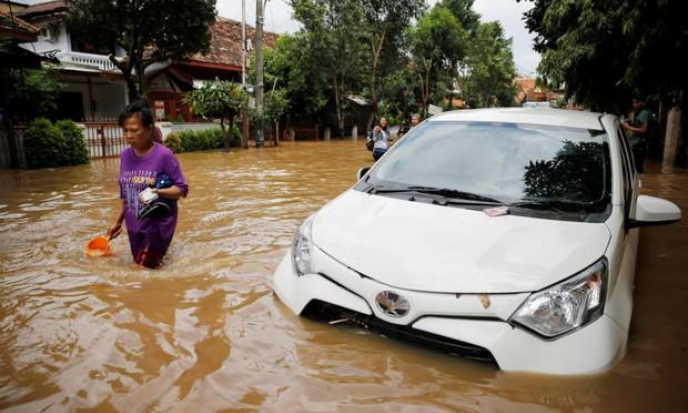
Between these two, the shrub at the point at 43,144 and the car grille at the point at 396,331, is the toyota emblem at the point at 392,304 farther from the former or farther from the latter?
the shrub at the point at 43,144

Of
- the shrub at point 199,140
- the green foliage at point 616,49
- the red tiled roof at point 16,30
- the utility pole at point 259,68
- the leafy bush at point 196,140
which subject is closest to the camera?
the green foliage at point 616,49

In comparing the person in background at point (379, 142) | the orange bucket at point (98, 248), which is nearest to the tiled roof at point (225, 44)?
the person in background at point (379, 142)

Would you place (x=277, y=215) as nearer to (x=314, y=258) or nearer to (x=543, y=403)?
(x=314, y=258)

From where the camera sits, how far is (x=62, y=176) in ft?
40.0

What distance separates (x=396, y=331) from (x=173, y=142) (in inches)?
736

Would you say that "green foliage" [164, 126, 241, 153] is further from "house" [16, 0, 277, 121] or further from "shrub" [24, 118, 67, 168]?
"shrub" [24, 118, 67, 168]

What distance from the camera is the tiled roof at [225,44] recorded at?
28630 mm

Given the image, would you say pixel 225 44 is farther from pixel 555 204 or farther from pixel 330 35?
pixel 555 204

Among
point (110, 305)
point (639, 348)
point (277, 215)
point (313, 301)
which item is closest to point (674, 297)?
point (639, 348)

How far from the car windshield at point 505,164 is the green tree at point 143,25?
55.1ft

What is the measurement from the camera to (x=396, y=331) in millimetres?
2609

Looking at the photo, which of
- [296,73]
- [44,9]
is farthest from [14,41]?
[296,73]

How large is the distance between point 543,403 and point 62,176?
41.6 ft

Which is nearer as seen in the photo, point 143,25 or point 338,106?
point 143,25
